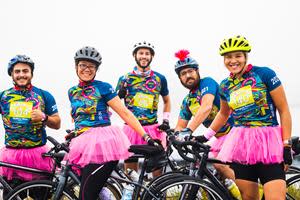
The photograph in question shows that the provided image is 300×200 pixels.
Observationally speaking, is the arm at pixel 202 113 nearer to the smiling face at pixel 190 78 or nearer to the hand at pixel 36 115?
the smiling face at pixel 190 78

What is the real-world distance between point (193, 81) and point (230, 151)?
1.35m

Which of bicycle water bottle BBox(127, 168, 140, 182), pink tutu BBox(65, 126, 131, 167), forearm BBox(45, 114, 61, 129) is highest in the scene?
forearm BBox(45, 114, 61, 129)

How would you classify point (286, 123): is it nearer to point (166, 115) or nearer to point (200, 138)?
point (200, 138)

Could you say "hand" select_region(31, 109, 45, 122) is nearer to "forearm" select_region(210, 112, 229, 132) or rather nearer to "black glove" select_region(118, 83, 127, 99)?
"black glove" select_region(118, 83, 127, 99)

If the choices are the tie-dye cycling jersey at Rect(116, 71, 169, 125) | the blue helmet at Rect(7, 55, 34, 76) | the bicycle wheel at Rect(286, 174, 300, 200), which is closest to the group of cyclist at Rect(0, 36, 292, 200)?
the blue helmet at Rect(7, 55, 34, 76)

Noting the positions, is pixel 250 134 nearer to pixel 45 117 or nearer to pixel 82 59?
pixel 82 59

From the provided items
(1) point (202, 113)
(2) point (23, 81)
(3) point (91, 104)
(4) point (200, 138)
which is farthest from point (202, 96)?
(2) point (23, 81)

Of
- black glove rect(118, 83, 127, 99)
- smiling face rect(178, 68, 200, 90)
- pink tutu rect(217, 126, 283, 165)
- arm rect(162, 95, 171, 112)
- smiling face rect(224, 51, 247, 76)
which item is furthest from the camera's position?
arm rect(162, 95, 171, 112)

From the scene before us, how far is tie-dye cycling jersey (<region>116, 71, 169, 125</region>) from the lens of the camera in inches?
247

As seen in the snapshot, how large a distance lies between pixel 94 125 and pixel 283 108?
6.05 feet

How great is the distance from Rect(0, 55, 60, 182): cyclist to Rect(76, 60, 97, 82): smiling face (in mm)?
942

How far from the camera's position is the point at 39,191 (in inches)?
178

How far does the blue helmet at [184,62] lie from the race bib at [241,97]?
127 centimetres

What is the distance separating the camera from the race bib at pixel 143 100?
6.26 m
